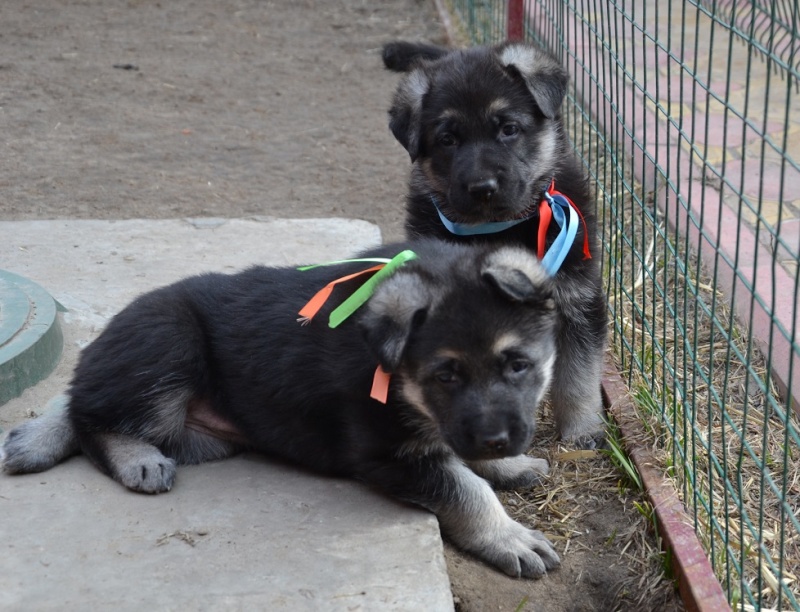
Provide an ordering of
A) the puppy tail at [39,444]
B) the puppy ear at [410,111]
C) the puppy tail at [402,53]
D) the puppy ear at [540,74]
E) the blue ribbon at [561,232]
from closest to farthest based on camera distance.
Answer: the puppy tail at [39,444] < the blue ribbon at [561,232] < the puppy ear at [540,74] < the puppy ear at [410,111] < the puppy tail at [402,53]

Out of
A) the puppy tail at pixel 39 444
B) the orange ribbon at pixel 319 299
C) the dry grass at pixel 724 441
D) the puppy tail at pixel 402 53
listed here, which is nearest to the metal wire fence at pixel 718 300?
the dry grass at pixel 724 441

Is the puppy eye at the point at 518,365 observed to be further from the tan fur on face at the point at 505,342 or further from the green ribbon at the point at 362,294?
the green ribbon at the point at 362,294

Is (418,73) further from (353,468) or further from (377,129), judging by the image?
(377,129)

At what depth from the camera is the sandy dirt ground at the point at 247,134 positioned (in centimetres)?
345

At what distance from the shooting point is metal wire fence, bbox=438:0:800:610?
9.62ft

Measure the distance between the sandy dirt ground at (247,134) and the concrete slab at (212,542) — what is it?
27cm

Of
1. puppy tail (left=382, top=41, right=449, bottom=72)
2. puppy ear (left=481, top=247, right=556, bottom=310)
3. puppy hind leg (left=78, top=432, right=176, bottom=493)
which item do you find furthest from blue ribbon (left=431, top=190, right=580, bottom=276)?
puppy tail (left=382, top=41, right=449, bottom=72)

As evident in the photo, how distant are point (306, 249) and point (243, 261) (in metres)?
0.34

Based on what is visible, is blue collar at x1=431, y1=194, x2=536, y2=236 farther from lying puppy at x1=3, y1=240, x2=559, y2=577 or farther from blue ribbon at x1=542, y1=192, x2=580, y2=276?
lying puppy at x1=3, y1=240, x2=559, y2=577

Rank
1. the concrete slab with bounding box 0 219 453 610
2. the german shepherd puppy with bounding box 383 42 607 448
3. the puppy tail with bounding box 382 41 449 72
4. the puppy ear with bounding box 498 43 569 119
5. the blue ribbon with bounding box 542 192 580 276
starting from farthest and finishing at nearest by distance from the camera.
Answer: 1. the puppy tail with bounding box 382 41 449 72
2. the puppy ear with bounding box 498 43 569 119
3. the german shepherd puppy with bounding box 383 42 607 448
4. the blue ribbon with bounding box 542 192 580 276
5. the concrete slab with bounding box 0 219 453 610

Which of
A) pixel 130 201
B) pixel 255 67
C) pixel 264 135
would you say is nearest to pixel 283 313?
pixel 130 201

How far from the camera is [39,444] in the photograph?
349 centimetres

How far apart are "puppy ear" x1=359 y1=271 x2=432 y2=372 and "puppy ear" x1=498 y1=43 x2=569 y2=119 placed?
4.09 ft

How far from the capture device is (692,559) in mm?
3115
